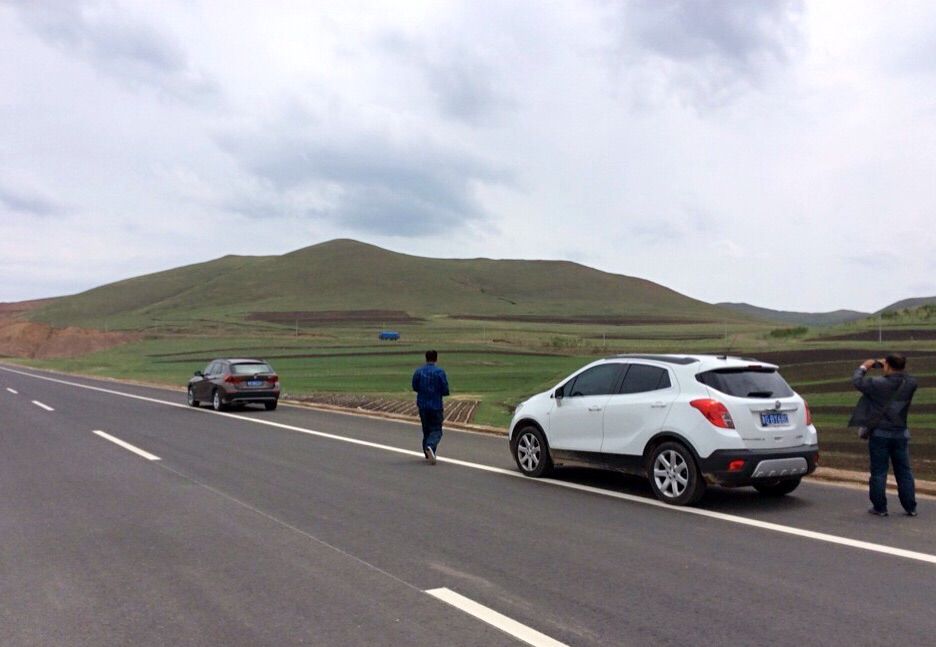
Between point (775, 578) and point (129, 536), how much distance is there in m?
5.81

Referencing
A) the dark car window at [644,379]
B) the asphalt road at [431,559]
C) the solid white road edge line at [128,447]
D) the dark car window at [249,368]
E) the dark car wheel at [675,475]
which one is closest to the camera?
the asphalt road at [431,559]

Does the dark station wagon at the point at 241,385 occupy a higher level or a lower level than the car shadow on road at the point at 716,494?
higher

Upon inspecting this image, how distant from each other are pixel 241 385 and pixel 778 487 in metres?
17.5

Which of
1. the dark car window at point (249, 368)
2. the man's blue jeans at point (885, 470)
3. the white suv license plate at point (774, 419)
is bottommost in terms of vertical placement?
the man's blue jeans at point (885, 470)

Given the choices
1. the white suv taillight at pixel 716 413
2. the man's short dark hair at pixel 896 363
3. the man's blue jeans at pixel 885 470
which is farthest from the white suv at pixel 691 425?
the man's short dark hair at pixel 896 363

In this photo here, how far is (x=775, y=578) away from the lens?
6438 millimetres

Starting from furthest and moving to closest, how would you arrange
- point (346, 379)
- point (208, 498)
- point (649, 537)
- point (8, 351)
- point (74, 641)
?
point (8, 351)
point (346, 379)
point (208, 498)
point (649, 537)
point (74, 641)

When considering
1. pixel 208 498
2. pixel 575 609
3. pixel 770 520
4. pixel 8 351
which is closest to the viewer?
pixel 575 609

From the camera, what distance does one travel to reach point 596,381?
1089 cm

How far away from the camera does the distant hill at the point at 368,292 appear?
400ft

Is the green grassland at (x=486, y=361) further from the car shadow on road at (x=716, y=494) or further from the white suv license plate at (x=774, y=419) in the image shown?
the white suv license plate at (x=774, y=419)

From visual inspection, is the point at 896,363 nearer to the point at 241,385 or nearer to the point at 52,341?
the point at 241,385

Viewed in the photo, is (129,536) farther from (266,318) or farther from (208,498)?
(266,318)

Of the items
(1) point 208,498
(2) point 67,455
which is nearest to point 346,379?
(2) point 67,455
